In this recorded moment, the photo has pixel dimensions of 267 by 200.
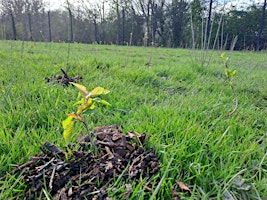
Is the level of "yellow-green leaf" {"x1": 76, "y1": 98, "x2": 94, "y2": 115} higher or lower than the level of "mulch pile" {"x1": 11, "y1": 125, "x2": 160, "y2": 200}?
higher

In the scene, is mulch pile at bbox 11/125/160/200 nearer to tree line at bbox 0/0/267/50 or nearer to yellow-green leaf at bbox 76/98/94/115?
yellow-green leaf at bbox 76/98/94/115

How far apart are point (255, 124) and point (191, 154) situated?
0.96 m

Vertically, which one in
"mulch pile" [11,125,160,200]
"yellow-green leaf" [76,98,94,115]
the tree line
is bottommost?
"mulch pile" [11,125,160,200]

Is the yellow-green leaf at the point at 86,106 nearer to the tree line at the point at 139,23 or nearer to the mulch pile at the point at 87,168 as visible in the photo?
the mulch pile at the point at 87,168

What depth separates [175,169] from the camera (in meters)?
0.97

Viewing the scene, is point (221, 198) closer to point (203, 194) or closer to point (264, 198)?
point (203, 194)

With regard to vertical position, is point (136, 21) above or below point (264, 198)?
above

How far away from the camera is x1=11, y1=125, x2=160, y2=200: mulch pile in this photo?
81 cm

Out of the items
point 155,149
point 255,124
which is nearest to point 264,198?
point 155,149

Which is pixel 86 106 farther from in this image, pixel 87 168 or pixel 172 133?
pixel 172 133

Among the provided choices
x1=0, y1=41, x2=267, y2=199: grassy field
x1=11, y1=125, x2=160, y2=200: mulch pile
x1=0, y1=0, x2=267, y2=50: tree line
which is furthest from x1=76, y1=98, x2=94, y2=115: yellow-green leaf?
x1=0, y1=0, x2=267, y2=50: tree line

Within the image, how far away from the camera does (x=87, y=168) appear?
912mm

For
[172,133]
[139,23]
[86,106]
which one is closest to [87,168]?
[86,106]

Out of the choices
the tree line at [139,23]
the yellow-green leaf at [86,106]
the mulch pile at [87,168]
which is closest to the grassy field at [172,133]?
the mulch pile at [87,168]
